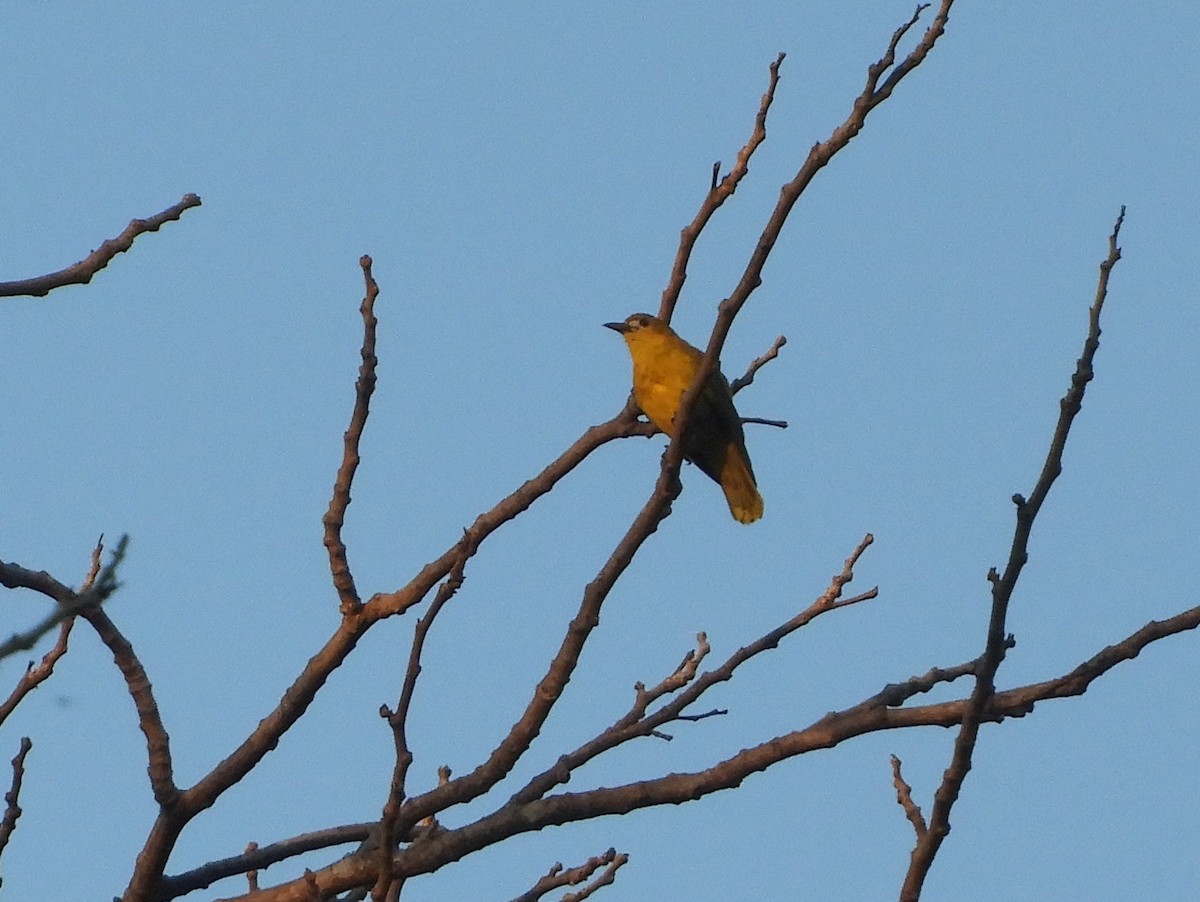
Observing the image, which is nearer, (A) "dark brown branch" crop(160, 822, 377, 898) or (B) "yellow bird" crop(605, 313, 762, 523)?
(A) "dark brown branch" crop(160, 822, 377, 898)

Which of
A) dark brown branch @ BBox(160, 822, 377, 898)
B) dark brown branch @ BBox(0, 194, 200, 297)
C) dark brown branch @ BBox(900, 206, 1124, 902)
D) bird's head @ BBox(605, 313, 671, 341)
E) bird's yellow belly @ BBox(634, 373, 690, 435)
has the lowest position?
dark brown branch @ BBox(900, 206, 1124, 902)

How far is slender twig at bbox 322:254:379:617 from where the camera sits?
3773 mm

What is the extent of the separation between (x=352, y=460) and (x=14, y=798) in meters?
1.13

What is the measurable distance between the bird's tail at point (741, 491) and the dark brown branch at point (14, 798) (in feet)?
13.2

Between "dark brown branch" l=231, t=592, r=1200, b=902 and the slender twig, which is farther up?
the slender twig

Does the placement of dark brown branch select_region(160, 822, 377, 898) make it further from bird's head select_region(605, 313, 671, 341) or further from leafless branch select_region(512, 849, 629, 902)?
bird's head select_region(605, 313, 671, 341)

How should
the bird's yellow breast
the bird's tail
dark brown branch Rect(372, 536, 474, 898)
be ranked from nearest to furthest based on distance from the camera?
1. dark brown branch Rect(372, 536, 474, 898)
2. the bird's yellow breast
3. the bird's tail

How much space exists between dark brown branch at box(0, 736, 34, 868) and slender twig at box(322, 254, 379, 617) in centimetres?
82

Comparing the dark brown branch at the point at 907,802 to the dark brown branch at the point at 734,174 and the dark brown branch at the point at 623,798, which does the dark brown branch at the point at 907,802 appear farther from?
the dark brown branch at the point at 734,174

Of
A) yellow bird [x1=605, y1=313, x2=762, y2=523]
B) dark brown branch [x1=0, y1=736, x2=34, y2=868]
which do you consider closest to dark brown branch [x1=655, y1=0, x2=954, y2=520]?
dark brown branch [x1=0, y1=736, x2=34, y2=868]

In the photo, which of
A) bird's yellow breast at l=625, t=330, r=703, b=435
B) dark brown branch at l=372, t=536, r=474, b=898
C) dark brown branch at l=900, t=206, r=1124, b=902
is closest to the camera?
dark brown branch at l=900, t=206, r=1124, b=902

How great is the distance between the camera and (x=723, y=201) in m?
4.05

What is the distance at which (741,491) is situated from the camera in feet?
24.8

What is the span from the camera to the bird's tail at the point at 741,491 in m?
7.54
